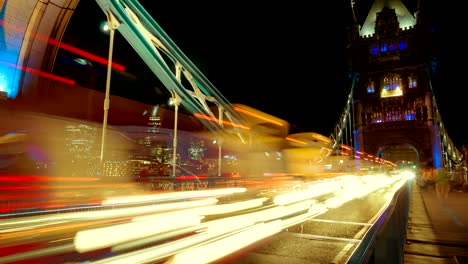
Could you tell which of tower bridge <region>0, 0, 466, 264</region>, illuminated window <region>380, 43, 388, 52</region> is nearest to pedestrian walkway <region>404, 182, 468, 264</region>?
tower bridge <region>0, 0, 466, 264</region>

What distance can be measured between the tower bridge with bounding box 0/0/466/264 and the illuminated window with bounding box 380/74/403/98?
0.68ft

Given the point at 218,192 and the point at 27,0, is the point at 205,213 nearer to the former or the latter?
the point at 218,192

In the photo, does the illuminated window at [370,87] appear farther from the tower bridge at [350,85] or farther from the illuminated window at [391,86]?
the illuminated window at [391,86]

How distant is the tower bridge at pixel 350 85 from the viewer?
13.6 metres

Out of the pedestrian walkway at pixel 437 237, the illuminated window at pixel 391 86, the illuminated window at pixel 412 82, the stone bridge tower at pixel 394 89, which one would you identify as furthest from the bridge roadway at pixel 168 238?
the illuminated window at pixel 412 82

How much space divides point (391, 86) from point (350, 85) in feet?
Answer: 39.9

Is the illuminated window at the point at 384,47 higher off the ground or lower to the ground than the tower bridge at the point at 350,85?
higher

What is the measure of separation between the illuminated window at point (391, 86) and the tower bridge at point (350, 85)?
21 cm

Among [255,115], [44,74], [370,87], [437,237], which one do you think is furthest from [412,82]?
Answer: [44,74]

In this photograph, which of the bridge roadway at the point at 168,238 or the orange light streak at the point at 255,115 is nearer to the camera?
the bridge roadway at the point at 168,238

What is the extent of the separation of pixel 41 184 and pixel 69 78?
11.3 metres

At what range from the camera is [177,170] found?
14.8m

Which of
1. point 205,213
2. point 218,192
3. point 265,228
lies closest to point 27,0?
point 218,192

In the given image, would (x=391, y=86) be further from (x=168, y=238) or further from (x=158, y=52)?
(x=168, y=238)
